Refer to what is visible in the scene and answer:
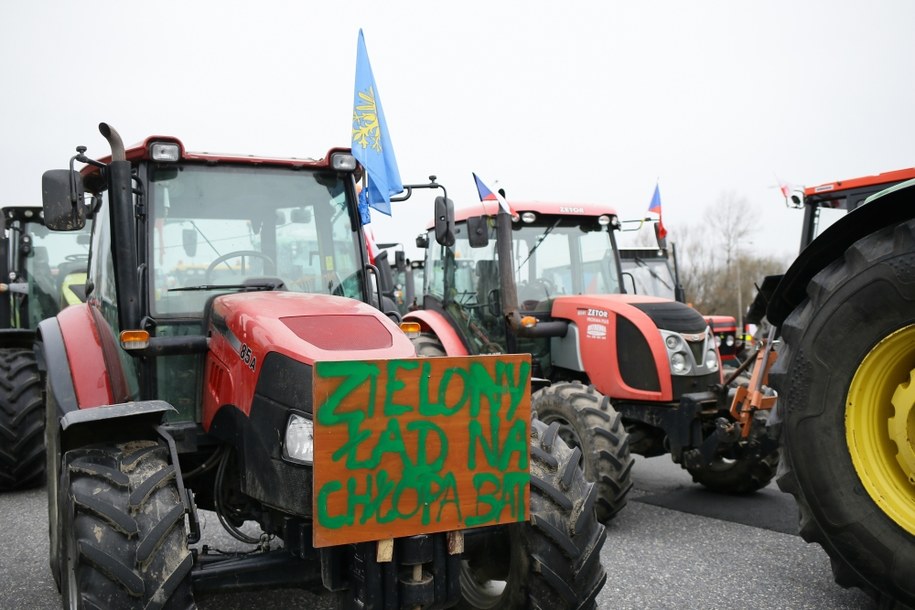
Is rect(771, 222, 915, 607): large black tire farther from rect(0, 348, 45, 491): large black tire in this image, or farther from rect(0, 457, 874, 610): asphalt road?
rect(0, 348, 45, 491): large black tire

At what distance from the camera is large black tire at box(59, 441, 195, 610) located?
101 inches

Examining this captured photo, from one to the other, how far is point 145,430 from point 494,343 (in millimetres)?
3808

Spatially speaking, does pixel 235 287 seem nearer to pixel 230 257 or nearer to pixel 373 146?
pixel 230 257

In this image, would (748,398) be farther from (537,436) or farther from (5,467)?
(5,467)

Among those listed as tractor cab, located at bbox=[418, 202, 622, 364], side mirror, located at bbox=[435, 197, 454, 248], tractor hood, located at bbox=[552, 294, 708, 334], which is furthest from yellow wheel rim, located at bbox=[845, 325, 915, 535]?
tractor cab, located at bbox=[418, 202, 622, 364]

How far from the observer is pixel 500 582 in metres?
3.39

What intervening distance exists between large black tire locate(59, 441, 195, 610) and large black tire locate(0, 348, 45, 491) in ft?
13.0

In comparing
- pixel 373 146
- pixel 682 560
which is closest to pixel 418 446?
pixel 373 146

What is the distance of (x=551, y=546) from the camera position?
3.00m

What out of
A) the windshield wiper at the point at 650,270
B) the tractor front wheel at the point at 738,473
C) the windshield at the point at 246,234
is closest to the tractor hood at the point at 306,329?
the windshield at the point at 246,234

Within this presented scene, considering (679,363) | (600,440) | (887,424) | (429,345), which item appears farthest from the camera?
(429,345)

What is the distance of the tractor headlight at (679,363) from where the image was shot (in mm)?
5922

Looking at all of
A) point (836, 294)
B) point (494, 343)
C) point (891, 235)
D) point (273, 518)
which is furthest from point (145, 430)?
point (494, 343)

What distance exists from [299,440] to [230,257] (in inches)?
53.5
